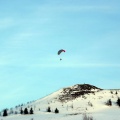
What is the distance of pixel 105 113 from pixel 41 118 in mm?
36745

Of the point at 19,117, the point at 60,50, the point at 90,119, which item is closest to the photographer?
the point at 60,50

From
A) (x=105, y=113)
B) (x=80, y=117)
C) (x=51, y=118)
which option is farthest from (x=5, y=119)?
(x=105, y=113)

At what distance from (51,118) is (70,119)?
9827 mm

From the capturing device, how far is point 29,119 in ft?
582

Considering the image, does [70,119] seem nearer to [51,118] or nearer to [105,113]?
[51,118]

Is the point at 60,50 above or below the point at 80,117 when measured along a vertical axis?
above

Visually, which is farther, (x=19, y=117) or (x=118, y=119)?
(x=19, y=117)

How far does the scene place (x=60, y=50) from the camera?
4884 inches

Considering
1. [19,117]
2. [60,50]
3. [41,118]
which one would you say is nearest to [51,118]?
[41,118]

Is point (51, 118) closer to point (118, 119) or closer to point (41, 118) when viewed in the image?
point (41, 118)

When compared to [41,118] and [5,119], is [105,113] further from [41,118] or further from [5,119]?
[5,119]

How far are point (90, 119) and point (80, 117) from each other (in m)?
11.2

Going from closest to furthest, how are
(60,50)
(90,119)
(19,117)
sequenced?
1. (60,50)
2. (90,119)
3. (19,117)

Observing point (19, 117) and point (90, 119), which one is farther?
point (19, 117)
